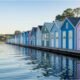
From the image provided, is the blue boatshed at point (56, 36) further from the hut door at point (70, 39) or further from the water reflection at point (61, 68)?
the water reflection at point (61, 68)

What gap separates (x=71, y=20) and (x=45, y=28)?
24947 millimetres

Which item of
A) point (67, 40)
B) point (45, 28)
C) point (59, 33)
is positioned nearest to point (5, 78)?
point (67, 40)

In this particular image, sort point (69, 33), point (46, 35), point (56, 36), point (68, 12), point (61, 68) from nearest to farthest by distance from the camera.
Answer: point (61, 68) → point (69, 33) → point (56, 36) → point (46, 35) → point (68, 12)

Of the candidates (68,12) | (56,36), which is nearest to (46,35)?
(56,36)

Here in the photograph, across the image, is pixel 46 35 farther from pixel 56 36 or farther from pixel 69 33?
pixel 69 33

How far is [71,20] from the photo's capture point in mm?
57281

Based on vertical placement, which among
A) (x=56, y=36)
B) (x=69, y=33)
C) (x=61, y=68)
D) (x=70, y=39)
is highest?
(x=69, y=33)

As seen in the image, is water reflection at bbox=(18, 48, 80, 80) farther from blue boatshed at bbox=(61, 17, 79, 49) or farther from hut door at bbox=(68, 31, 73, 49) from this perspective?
hut door at bbox=(68, 31, 73, 49)

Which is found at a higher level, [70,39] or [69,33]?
[69,33]

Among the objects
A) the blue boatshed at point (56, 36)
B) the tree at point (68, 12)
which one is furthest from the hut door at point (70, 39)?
the tree at point (68, 12)

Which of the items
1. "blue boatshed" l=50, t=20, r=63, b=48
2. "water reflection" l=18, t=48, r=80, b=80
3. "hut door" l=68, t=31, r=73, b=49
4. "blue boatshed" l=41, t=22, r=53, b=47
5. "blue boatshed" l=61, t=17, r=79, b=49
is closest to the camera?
"water reflection" l=18, t=48, r=80, b=80

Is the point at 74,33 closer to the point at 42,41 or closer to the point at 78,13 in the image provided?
the point at 42,41

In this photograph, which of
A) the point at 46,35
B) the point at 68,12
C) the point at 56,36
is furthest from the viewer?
the point at 68,12

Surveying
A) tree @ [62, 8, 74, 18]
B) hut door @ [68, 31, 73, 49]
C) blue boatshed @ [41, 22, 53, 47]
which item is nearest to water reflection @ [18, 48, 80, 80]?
hut door @ [68, 31, 73, 49]
